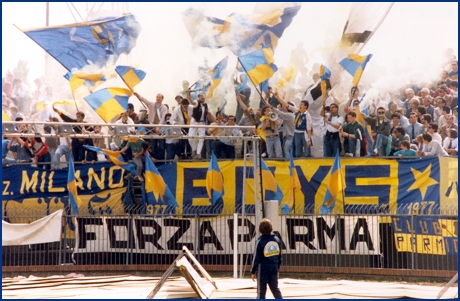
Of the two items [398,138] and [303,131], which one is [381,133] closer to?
[398,138]

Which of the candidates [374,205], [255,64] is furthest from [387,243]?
[255,64]

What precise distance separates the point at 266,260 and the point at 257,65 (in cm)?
1012

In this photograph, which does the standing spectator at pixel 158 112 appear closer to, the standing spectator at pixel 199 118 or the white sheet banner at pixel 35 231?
the standing spectator at pixel 199 118

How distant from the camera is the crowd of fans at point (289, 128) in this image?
19.4 meters

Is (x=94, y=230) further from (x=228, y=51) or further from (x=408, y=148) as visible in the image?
(x=408, y=148)

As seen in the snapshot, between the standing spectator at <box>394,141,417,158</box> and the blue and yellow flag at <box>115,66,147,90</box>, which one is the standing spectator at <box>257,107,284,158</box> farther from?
the blue and yellow flag at <box>115,66,147,90</box>

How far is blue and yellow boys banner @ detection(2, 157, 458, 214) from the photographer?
18.7 meters

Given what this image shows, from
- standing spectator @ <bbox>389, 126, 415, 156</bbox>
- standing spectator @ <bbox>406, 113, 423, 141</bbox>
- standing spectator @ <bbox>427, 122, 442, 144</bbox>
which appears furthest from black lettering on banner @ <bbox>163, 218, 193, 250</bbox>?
standing spectator @ <bbox>427, 122, 442, 144</bbox>

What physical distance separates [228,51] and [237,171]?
4.03 m

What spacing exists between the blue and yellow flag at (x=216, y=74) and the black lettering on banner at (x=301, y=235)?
5149 millimetres

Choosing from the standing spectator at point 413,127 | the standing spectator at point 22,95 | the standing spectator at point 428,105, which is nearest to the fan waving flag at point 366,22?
the standing spectator at point 428,105

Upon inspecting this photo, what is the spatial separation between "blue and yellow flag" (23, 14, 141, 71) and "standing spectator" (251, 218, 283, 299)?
1258 cm

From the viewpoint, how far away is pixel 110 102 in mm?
20781

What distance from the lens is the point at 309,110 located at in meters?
20.5
